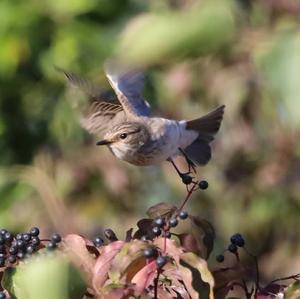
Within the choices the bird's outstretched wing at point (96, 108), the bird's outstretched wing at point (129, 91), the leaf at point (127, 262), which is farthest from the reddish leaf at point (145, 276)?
the bird's outstretched wing at point (129, 91)

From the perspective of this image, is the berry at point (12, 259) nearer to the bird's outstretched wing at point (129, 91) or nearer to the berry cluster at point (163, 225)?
the berry cluster at point (163, 225)

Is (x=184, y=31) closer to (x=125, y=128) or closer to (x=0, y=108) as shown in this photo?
(x=125, y=128)

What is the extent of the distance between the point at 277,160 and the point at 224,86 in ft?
2.55

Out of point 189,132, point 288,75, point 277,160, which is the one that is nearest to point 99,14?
point 189,132

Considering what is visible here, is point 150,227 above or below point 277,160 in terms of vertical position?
above

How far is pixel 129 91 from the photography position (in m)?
4.18

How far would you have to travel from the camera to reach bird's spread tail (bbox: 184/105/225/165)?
4.16 m

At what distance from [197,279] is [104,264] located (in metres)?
0.20

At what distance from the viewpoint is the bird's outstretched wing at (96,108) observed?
Result: 3.95 m

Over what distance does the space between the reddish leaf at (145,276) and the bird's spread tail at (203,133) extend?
1.92m

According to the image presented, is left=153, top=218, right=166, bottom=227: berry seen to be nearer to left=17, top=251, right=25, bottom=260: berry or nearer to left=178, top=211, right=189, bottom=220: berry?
left=178, top=211, right=189, bottom=220: berry

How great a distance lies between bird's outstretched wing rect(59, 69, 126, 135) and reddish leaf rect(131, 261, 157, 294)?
1.73 m

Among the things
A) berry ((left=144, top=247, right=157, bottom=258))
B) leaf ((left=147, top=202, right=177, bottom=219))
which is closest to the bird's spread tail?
leaf ((left=147, top=202, right=177, bottom=219))

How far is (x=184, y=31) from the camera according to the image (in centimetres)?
155
